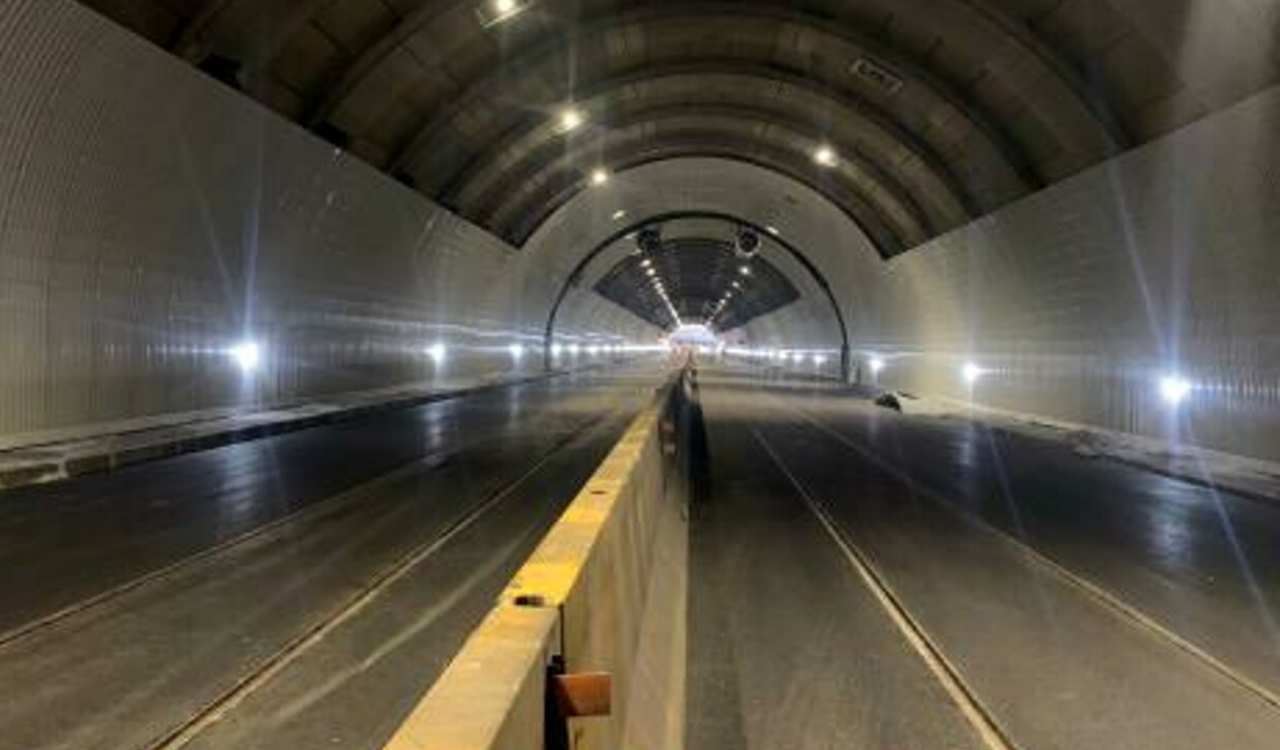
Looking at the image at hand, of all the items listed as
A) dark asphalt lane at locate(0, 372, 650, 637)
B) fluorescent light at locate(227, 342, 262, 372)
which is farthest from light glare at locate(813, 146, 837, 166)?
fluorescent light at locate(227, 342, 262, 372)

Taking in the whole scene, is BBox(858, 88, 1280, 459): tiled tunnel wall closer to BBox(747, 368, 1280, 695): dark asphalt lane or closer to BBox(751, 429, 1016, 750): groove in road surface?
BBox(747, 368, 1280, 695): dark asphalt lane

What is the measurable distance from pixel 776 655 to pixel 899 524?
6.20 m

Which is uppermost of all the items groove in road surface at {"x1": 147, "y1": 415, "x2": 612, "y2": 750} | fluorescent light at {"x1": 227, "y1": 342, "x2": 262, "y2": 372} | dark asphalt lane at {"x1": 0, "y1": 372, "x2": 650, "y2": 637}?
fluorescent light at {"x1": 227, "y1": 342, "x2": 262, "y2": 372}

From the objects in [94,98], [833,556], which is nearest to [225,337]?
[94,98]

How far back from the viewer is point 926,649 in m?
7.82

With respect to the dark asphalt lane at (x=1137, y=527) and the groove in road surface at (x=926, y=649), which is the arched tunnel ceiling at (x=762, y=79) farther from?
the groove in road surface at (x=926, y=649)

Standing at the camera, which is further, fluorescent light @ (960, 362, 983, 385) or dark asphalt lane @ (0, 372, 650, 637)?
fluorescent light @ (960, 362, 983, 385)

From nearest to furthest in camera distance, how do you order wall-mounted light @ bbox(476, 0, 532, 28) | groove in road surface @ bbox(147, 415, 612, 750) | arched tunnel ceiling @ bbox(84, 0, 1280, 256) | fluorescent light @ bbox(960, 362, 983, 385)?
groove in road surface @ bbox(147, 415, 612, 750) → arched tunnel ceiling @ bbox(84, 0, 1280, 256) → wall-mounted light @ bbox(476, 0, 532, 28) → fluorescent light @ bbox(960, 362, 983, 385)

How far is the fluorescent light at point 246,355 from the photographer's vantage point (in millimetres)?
24375

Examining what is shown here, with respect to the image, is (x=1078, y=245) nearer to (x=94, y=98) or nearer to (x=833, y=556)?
(x=833, y=556)

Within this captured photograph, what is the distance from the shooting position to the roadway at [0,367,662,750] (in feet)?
20.0

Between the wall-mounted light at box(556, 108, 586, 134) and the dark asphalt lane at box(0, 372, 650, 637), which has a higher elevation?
the wall-mounted light at box(556, 108, 586, 134)

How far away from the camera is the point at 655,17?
90.7 feet

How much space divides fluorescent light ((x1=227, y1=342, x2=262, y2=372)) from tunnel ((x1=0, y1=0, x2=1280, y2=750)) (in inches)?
4.0
